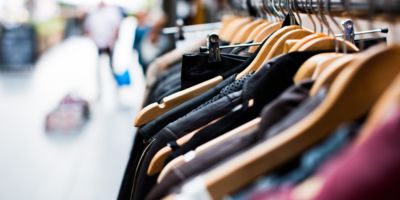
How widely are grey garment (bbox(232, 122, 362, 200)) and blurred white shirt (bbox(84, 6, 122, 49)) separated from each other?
563 cm

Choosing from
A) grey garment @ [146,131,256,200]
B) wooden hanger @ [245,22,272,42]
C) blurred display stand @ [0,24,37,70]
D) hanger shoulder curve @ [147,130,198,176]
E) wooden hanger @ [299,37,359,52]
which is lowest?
blurred display stand @ [0,24,37,70]

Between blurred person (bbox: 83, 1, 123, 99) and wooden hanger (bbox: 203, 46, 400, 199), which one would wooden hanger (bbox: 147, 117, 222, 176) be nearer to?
wooden hanger (bbox: 203, 46, 400, 199)

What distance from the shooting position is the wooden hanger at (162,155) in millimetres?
1162

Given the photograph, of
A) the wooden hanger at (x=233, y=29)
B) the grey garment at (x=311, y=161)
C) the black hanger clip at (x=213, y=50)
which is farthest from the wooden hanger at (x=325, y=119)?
the wooden hanger at (x=233, y=29)

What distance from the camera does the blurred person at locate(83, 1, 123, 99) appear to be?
20.8 feet

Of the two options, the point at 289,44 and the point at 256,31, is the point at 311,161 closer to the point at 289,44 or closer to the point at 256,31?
the point at 289,44

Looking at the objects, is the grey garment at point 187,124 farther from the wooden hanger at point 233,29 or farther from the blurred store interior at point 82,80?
the wooden hanger at point 233,29

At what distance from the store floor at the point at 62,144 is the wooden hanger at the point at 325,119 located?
2182mm

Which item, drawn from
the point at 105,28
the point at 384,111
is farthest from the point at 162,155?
the point at 105,28

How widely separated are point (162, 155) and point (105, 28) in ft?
18.0

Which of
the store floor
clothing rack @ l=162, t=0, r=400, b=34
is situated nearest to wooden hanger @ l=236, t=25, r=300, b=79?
clothing rack @ l=162, t=0, r=400, b=34

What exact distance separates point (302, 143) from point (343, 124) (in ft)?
0.20

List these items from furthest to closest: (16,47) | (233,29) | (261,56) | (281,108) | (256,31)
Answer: (16,47) → (233,29) → (256,31) → (261,56) → (281,108)

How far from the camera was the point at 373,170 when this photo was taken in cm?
60
